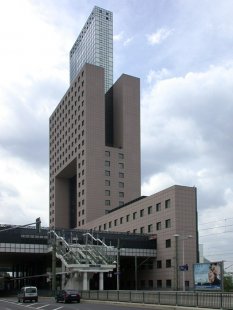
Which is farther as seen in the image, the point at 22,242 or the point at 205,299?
the point at 22,242

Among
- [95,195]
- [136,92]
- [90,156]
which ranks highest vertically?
[136,92]

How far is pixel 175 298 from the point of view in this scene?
3603 centimetres

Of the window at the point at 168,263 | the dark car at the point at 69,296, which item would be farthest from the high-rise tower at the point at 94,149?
the dark car at the point at 69,296

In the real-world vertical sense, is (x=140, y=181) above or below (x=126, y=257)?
above

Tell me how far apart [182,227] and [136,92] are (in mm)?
68519

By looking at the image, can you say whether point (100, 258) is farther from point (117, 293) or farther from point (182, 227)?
point (117, 293)

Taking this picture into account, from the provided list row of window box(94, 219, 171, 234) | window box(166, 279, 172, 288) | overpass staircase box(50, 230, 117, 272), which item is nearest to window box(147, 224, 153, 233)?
row of window box(94, 219, 171, 234)

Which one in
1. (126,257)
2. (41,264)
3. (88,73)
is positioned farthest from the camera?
(88,73)

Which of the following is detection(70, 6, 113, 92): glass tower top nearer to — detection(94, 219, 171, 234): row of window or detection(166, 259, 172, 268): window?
detection(94, 219, 171, 234): row of window

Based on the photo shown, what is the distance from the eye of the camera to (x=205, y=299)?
107ft

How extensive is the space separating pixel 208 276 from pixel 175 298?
6643mm

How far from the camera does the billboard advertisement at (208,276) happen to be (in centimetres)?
4047

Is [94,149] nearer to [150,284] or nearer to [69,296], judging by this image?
[150,284]

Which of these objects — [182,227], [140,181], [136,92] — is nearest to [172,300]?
[182,227]
